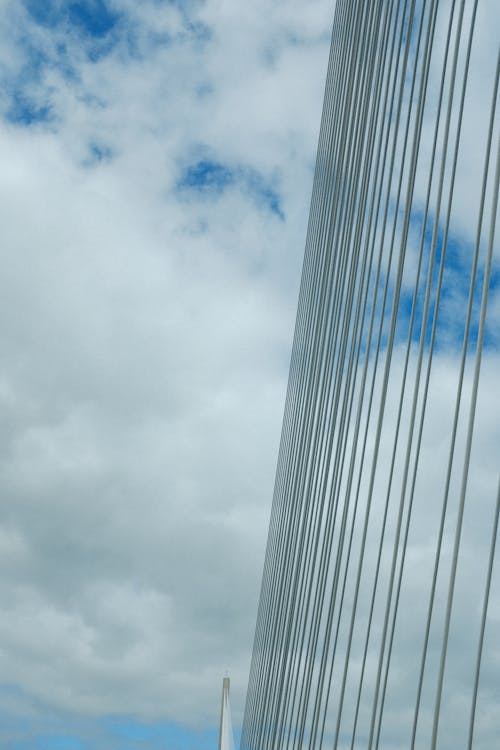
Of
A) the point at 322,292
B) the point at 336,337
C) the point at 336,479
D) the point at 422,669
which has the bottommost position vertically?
the point at 422,669

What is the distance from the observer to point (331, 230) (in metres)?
12.8

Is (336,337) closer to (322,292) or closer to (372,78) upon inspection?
(322,292)

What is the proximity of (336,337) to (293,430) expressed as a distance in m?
3.96

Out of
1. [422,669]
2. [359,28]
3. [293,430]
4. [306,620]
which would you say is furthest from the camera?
[293,430]

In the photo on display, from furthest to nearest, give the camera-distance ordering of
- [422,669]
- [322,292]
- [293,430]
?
[293,430], [322,292], [422,669]

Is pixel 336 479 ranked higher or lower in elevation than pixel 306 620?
higher

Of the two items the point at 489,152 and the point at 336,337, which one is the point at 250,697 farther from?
the point at 489,152

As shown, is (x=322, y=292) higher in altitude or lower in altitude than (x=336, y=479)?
higher

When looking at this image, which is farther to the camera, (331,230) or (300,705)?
(331,230)

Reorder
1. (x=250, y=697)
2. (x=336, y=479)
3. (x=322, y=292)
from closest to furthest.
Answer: (x=336, y=479) < (x=322, y=292) < (x=250, y=697)

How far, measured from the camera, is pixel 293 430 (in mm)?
15266

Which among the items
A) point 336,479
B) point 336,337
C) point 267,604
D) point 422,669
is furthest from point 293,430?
point 422,669

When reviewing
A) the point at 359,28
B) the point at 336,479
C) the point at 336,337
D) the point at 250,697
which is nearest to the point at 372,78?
the point at 359,28

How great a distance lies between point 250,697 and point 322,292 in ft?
22.9
